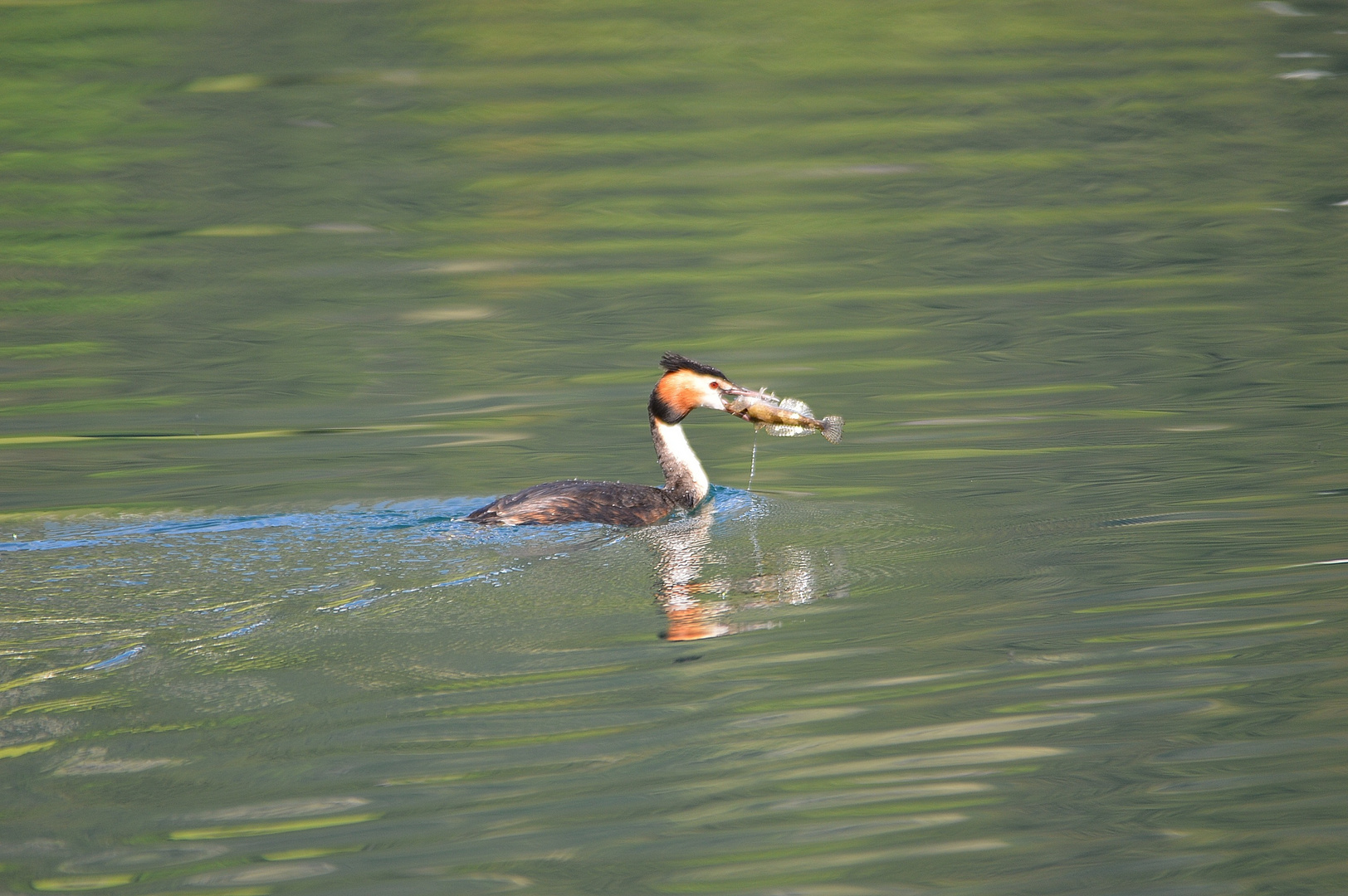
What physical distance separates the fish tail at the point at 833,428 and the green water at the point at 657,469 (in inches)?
15.2

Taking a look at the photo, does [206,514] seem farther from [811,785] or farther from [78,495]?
[811,785]

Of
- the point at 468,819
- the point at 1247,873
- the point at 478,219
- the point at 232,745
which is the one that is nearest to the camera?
the point at 1247,873

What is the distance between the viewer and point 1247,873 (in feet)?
13.8

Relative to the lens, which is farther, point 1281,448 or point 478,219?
point 478,219

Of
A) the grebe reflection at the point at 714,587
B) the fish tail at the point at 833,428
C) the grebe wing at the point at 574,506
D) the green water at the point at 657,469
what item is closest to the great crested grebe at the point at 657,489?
the grebe wing at the point at 574,506

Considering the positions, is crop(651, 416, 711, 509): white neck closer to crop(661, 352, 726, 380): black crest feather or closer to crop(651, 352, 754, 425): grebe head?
crop(651, 352, 754, 425): grebe head

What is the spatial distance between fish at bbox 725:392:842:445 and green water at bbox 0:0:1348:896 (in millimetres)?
411

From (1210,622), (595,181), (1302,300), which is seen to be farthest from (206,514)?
(595,181)

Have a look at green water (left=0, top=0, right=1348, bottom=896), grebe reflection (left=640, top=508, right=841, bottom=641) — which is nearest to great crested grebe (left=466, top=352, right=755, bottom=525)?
green water (left=0, top=0, right=1348, bottom=896)

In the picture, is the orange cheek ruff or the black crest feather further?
the orange cheek ruff

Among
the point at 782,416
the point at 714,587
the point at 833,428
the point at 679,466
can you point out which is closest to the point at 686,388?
the point at 679,466

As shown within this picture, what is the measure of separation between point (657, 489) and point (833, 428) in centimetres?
111

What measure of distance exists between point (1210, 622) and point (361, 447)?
5228mm

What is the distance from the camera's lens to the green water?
464 cm
